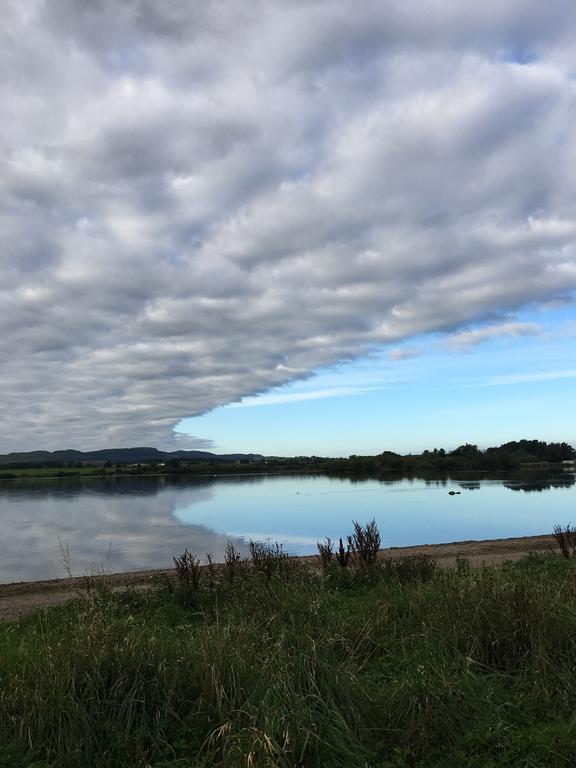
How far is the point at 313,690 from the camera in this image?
489 cm

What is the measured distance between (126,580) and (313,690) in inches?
477

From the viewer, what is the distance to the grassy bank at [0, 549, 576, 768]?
4266 mm

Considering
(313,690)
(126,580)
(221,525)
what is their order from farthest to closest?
(221,525) < (126,580) < (313,690)

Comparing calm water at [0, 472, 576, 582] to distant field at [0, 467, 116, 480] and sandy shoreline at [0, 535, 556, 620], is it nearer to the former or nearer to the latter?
sandy shoreline at [0, 535, 556, 620]

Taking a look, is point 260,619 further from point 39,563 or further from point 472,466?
point 472,466

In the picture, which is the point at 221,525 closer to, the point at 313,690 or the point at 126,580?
the point at 126,580

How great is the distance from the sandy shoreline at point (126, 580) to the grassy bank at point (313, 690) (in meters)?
4.68

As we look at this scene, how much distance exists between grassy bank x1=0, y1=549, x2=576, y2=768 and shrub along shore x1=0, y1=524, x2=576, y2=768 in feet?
0.05

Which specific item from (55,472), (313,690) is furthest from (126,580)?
(55,472)

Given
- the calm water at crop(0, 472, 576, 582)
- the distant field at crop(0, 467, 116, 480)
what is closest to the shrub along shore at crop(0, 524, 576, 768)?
the calm water at crop(0, 472, 576, 582)

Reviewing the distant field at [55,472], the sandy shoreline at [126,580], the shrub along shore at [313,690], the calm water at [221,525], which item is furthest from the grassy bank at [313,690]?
the distant field at [55,472]

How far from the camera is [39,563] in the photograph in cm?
2361

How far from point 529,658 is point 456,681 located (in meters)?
1.15

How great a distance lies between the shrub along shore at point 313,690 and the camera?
14.0 ft
